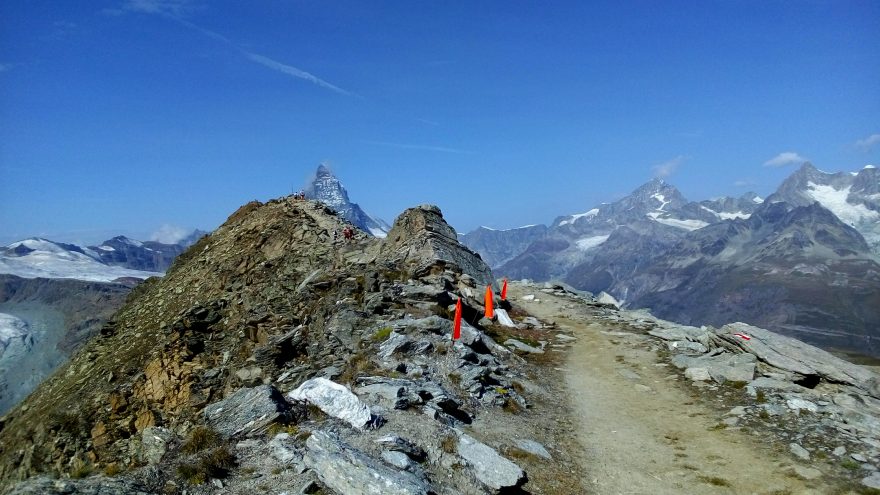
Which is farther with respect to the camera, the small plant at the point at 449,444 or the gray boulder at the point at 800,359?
the gray boulder at the point at 800,359

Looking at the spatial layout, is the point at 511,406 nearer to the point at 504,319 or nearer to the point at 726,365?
the point at 726,365

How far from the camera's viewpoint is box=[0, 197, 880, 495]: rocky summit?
1321 cm

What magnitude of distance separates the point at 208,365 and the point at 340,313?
11.0 metres

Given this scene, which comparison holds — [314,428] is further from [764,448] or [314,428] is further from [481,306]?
[481,306]

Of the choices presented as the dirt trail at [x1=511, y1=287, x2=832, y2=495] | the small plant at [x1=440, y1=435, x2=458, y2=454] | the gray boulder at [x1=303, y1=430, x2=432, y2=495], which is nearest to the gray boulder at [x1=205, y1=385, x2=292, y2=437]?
the gray boulder at [x1=303, y1=430, x2=432, y2=495]

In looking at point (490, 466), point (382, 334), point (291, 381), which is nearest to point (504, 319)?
point (382, 334)

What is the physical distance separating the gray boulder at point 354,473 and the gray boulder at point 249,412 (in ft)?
7.59

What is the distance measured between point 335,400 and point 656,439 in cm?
1089

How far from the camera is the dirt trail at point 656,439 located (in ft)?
46.8

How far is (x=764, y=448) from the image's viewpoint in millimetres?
16062

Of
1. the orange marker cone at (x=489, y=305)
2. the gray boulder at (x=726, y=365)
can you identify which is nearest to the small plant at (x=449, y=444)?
the gray boulder at (x=726, y=365)

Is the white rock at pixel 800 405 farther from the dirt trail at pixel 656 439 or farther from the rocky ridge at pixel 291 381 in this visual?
the rocky ridge at pixel 291 381

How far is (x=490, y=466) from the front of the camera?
540 inches

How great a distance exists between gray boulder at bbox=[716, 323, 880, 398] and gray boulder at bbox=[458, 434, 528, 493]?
14.6m
